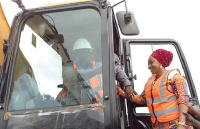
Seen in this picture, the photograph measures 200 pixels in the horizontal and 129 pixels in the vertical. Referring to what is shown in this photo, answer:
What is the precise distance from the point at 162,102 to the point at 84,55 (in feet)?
2.85

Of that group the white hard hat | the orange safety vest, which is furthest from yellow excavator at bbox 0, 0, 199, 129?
the orange safety vest

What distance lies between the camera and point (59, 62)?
2275 millimetres

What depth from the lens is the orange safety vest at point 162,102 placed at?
2469 mm

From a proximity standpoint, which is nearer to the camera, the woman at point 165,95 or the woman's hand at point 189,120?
the woman at point 165,95

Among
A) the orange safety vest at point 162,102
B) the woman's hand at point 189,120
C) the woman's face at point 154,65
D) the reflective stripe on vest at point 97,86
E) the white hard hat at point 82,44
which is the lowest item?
the woman's hand at point 189,120

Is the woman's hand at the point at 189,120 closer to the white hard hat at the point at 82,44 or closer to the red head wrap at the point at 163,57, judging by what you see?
the red head wrap at the point at 163,57

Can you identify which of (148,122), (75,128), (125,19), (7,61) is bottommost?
(148,122)

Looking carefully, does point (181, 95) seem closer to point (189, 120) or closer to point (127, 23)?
point (189, 120)

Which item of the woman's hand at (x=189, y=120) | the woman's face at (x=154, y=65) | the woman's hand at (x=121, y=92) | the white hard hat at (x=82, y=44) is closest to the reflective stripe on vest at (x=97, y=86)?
the white hard hat at (x=82, y=44)

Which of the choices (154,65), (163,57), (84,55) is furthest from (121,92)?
(84,55)

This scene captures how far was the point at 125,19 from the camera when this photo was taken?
2447mm

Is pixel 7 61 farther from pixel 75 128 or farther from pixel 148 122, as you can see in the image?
pixel 148 122

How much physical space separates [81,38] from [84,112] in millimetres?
680

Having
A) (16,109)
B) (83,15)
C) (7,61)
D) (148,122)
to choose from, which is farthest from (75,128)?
(148,122)
